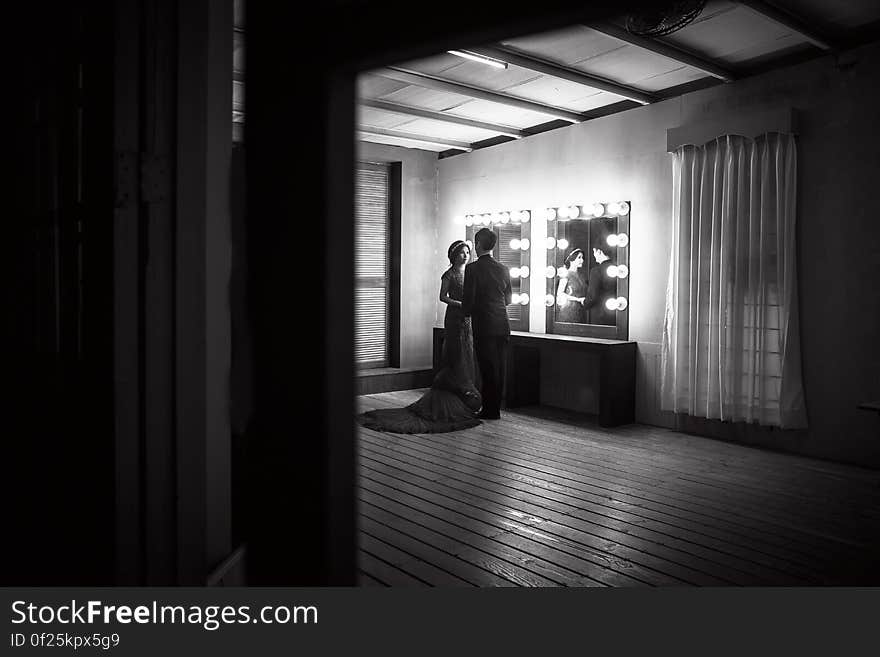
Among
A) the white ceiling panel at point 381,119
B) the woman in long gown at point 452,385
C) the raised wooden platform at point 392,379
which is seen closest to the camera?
the woman in long gown at point 452,385

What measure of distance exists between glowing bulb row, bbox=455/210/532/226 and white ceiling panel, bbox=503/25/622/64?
93.2 inches

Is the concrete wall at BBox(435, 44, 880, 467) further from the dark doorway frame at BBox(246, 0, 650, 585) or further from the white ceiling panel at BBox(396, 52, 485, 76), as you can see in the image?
the dark doorway frame at BBox(246, 0, 650, 585)

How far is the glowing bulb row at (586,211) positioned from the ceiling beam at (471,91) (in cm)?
82

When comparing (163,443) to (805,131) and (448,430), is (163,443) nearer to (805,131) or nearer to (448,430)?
(448,430)

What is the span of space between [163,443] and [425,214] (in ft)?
21.6

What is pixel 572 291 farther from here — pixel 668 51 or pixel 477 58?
pixel 477 58

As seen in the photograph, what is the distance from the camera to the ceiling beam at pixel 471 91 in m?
5.31

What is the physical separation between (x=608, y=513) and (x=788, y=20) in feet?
10.4

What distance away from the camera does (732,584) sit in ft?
9.50

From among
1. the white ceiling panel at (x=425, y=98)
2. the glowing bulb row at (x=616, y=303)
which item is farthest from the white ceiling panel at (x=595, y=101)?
the glowing bulb row at (x=616, y=303)

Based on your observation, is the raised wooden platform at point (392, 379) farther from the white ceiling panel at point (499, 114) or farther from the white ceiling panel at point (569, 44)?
the white ceiling panel at point (569, 44)

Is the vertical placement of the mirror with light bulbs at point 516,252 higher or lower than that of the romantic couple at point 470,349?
higher

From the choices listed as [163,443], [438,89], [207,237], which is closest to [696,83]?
[438,89]

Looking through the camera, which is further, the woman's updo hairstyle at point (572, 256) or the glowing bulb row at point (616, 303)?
the woman's updo hairstyle at point (572, 256)
